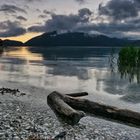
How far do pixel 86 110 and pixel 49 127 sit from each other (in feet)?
17.8

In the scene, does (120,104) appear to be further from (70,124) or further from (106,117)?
(70,124)

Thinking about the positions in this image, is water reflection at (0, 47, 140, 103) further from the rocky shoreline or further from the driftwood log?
the rocky shoreline

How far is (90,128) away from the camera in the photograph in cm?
1753

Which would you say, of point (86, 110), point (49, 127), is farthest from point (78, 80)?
point (49, 127)

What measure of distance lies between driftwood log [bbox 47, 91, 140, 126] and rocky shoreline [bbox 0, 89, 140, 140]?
0.60 meters

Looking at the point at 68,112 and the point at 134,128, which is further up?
the point at 68,112

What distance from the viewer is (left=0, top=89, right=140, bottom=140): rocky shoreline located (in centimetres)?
1551

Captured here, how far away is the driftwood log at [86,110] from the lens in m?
18.2

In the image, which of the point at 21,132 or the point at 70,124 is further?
the point at 70,124

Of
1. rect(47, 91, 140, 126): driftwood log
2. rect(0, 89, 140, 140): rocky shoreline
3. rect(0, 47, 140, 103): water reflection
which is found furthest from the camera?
rect(0, 47, 140, 103): water reflection

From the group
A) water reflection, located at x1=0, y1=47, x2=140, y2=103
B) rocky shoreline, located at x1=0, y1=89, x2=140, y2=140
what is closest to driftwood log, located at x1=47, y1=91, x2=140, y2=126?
rocky shoreline, located at x1=0, y1=89, x2=140, y2=140

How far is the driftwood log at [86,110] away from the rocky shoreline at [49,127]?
595 mm

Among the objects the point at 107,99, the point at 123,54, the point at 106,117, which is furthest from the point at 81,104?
the point at 123,54

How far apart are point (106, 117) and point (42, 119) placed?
469 centimetres
